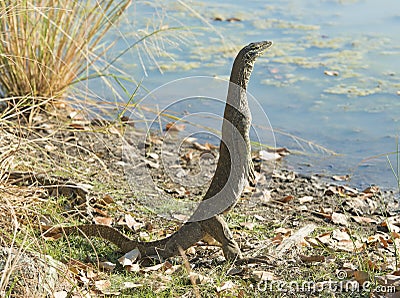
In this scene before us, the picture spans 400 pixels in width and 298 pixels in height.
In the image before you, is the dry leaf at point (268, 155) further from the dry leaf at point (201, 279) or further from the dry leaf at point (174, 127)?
the dry leaf at point (201, 279)

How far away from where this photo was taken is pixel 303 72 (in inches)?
278

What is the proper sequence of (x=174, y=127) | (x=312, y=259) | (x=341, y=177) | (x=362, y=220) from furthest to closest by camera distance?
(x=174, y=127) → (x=341, y=177) → (x=362, y=220) → (x=312, y=259)

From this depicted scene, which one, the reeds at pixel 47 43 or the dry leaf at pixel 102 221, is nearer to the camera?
the dry leaf at pixel 102 221

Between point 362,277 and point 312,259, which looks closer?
point 362,277

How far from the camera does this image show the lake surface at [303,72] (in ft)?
17.9

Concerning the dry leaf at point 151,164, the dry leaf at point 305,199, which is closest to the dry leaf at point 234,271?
the dry leaf at point 305,199

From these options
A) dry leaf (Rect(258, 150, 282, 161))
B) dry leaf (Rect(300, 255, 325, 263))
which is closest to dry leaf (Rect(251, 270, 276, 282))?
dry leaf (Rect(300, 255, 325, 263))

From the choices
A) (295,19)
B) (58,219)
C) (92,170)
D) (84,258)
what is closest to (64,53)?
(92,170)

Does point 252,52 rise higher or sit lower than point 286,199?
higher

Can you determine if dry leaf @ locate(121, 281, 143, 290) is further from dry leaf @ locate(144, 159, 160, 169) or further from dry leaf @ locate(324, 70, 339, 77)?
dry leaf @ locate(324, 70, 339, 77)


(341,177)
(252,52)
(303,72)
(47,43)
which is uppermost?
(252,52)

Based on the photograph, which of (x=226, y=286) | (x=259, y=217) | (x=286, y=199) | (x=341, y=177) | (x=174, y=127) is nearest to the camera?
(x=226, y=286)

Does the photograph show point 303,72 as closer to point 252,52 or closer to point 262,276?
point 252,52

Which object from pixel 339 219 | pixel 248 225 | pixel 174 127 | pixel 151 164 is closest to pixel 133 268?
pixel 248 225
